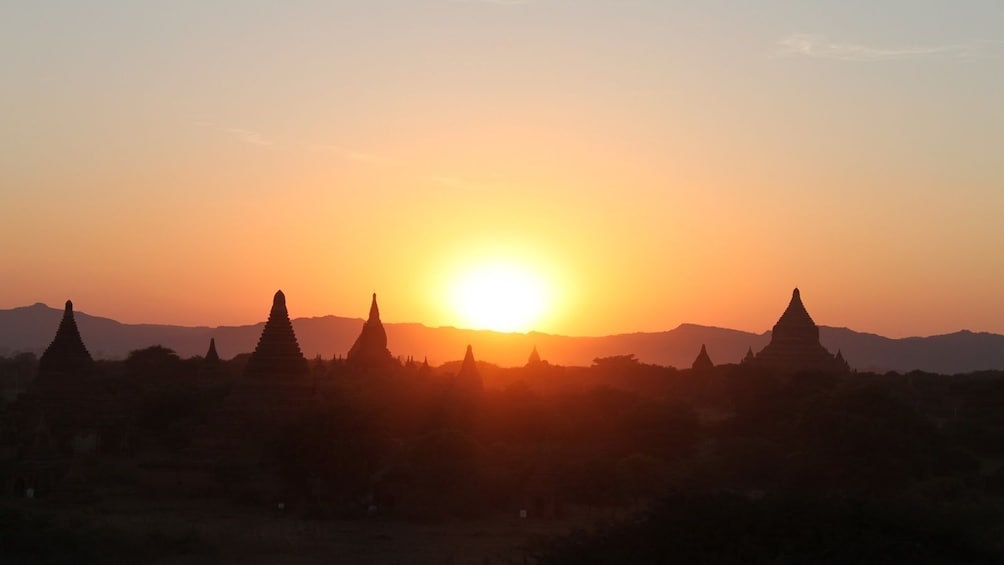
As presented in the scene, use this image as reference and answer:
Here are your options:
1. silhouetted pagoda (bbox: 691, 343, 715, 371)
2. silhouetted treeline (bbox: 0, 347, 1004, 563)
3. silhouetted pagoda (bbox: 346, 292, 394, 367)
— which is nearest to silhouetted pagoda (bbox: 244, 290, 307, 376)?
silhouetted treeline (bbox: 0, 347, 1004, 563)

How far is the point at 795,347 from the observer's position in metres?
62.5

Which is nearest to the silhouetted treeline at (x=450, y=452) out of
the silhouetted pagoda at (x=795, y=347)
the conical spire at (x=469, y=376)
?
the conical spire at (x=469, y=376)

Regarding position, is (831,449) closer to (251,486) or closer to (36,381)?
(251,486)

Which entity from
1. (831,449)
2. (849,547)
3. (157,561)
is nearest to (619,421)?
(831,449)

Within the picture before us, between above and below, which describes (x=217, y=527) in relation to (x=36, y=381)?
below

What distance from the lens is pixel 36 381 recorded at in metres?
38.9

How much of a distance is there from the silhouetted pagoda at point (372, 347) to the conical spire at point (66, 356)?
16.3m

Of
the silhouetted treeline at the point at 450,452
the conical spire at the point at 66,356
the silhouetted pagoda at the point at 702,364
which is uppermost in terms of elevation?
the silhouetted pagoda at the point at 702,364

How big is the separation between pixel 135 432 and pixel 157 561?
17419 millimetres

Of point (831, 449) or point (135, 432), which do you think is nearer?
point (831, 449)

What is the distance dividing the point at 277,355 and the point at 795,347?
32.9 m

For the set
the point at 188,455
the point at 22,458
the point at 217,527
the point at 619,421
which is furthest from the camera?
the point at 619,421

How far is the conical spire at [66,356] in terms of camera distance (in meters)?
39.1

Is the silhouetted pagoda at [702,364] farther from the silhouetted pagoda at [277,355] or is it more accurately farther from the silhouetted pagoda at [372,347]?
the silhouetted pagoda at [277,355]
